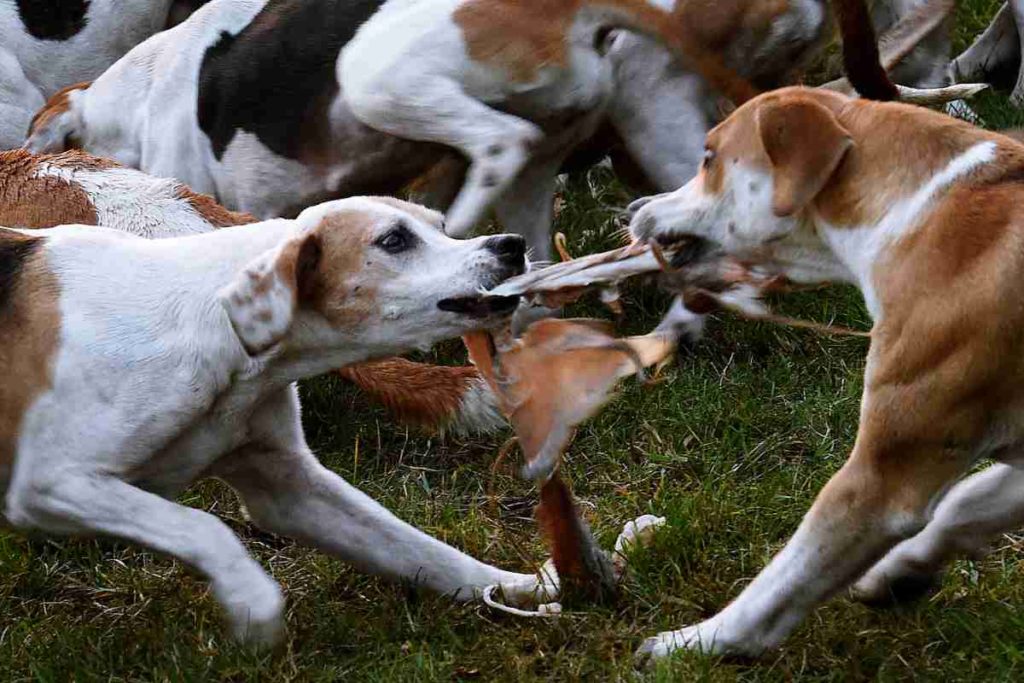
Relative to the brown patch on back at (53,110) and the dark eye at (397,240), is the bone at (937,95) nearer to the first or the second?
the dark eye at (397,240)

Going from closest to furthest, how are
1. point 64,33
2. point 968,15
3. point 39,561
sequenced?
1. point 39,561
2. point 64,33
3. point 968,15

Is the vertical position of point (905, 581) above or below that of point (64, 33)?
above

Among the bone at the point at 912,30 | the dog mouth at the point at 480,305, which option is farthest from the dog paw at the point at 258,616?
the bone at the point at 912,30

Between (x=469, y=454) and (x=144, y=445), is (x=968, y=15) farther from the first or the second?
(x=144, y=445)

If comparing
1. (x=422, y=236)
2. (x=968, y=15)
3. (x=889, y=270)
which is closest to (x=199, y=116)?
(x=422, y=236)

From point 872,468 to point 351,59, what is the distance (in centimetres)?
281

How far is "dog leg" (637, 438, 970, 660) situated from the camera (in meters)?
3.84

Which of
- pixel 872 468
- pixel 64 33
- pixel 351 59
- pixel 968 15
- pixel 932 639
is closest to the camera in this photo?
pixel 872 468

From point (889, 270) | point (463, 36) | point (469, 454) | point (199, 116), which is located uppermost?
point (889, 270)

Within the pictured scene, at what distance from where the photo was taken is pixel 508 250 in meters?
4.29

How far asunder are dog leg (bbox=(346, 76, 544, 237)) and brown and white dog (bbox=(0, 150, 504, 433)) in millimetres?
545

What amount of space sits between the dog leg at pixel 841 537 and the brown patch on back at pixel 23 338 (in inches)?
67.0

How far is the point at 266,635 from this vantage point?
4.21 meters

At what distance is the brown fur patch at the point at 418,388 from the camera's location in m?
5.13
